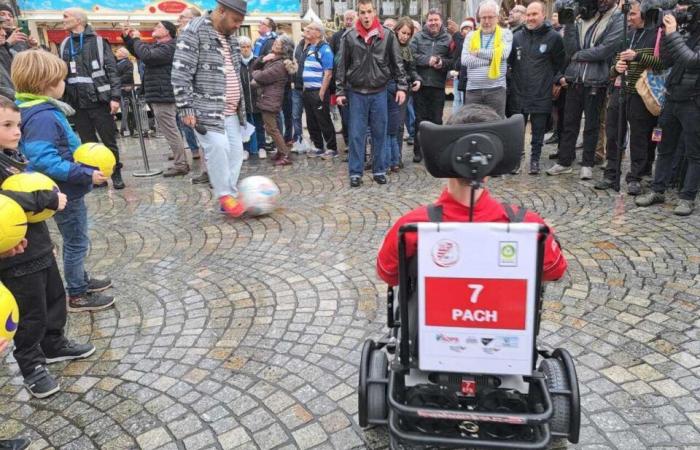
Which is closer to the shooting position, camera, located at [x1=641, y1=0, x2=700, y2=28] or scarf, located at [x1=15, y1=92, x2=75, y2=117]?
scarf, located at [x1=15, y1=92, x2=75, y2=117]

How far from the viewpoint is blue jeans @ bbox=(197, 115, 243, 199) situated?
5.78 m

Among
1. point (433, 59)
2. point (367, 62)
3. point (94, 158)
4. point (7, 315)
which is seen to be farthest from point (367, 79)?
point (7, 315)

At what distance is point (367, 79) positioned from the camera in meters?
6.64

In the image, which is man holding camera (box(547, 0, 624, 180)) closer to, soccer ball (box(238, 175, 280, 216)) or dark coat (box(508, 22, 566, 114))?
dark coat (box(508, 22, 566, 114))

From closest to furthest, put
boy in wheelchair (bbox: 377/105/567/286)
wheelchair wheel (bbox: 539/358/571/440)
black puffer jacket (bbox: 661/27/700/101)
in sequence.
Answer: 1. boy in wheelchair (bbox: 377/105/567/286)
2. wheelchair wheel (bbox: 539/358/571/440)
3. black puffer jacket (bbox: 661/27/700/101)

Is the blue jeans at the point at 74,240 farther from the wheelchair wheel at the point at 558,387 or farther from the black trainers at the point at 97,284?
the wheelchair wheel at the point at 558,387

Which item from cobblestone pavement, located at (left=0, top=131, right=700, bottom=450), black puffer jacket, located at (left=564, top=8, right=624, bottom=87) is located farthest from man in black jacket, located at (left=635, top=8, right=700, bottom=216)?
black puffer jacket, located at (left=564, top=8, right=624, bottom=87)

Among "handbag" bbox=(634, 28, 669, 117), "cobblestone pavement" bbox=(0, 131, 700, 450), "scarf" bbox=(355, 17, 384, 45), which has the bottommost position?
"cobblestone pavement" bbox=(0, 131, 700, 450)

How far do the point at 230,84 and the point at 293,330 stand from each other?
10.7 feet

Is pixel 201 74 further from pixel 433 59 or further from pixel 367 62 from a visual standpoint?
pixel 433 59

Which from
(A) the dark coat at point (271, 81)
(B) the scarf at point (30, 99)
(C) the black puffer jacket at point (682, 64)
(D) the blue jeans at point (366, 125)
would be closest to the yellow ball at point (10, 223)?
(B) the scarf at point (30, 99)

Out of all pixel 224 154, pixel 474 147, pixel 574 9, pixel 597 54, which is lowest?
pixel 224 154

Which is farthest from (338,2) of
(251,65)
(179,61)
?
(179,61)

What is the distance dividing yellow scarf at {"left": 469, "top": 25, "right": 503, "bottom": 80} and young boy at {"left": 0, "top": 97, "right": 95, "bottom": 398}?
17.8ft
